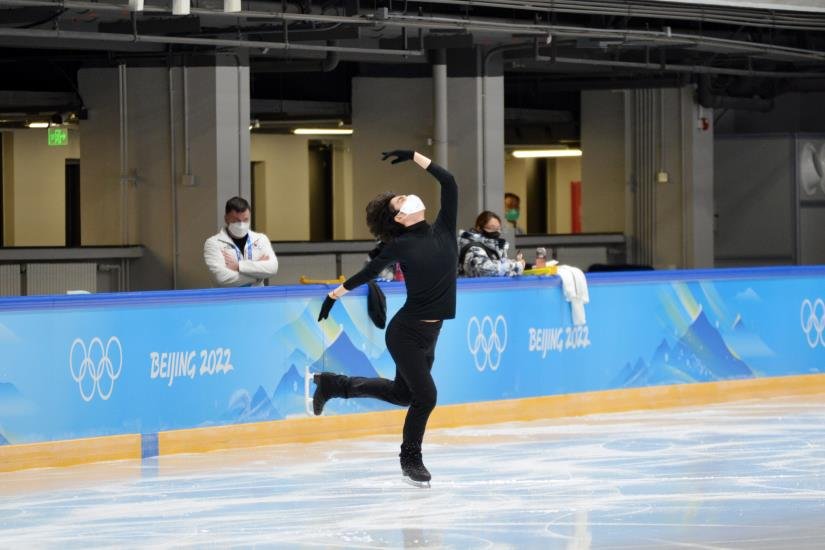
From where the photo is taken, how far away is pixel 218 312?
12.4 meters

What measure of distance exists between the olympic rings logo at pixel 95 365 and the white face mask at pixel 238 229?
2.44 metres

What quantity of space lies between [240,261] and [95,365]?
2489mm

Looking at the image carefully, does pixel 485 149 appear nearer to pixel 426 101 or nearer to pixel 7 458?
pixel 426 101

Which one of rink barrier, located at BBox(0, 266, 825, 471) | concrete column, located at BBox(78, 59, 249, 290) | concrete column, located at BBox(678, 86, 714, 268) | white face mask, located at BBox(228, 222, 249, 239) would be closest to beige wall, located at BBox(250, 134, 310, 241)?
concrete column, located at BBox(678, 86, 714, 268)

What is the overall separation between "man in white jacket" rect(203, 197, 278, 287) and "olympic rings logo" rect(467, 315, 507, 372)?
1.78 m

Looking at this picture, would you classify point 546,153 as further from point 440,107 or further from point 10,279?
point 10,279

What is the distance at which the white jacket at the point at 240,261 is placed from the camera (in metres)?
13.8

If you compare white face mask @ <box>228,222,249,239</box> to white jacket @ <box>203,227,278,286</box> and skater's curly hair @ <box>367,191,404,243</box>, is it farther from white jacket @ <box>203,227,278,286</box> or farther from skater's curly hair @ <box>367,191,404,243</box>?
skater's curly hair @ <box>367,191,404,243</box>

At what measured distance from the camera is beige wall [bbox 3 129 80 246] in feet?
83.4

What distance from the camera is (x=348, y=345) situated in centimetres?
1325

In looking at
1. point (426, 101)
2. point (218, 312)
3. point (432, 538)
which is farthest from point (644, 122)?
point (432, 538)

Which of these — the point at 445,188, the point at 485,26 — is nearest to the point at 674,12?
the point at 485,26

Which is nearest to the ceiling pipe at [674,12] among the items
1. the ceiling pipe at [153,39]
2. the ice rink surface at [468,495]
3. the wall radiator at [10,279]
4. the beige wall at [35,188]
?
the ceiling pipe at [153,39]

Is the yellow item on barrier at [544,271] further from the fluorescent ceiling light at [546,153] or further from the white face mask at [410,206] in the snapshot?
the fluorescent ceiling light at [546,153]
